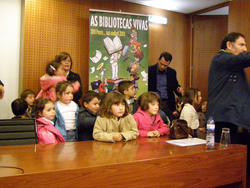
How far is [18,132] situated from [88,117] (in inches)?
32.5

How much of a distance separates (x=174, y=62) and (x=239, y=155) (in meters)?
4.34

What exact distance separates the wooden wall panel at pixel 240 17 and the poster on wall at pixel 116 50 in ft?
5.64

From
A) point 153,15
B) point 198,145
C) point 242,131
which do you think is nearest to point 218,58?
point 198,145

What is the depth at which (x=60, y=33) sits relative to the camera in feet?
16.3

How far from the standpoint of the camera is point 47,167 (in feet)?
5.21

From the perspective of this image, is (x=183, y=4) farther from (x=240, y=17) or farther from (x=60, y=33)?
(x=60, y=33)

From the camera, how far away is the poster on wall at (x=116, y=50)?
4.86 meters

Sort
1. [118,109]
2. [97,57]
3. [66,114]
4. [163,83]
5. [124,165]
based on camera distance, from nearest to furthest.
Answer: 1. [124,165]
2. [118,109]
3. [66,114]
4. [97,57]
5. [163,83]

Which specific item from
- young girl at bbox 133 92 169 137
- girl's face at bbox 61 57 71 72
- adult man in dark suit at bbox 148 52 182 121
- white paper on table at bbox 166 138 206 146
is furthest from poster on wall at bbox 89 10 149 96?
white paper on table at bbox 166 138 206 146

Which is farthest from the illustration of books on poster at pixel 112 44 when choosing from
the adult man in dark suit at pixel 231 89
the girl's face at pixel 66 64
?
the adult man in dark suit at pixel 231 89

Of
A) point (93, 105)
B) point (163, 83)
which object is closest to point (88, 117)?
point (93, 105)

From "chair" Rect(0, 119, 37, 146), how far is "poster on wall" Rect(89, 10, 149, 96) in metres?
2.15

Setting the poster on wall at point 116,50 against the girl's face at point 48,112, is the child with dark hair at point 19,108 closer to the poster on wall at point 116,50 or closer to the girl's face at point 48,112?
the girl's face at point 48,112

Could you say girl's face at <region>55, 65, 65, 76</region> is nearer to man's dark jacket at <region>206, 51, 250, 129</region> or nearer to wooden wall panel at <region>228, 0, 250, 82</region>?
man's dark jacket at <region>206, 51, 250, 129</region>
